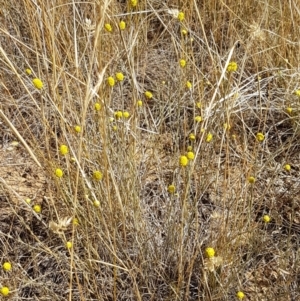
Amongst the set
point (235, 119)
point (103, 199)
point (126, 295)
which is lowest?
point (126, 295)

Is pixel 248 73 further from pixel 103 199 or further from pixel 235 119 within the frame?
pixel 103 199

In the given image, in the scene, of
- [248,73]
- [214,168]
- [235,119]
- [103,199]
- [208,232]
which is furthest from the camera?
[248,73]

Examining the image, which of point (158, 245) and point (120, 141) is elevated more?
point (120, 141)

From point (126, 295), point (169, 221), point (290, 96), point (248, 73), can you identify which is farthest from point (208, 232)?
point (248, 73)

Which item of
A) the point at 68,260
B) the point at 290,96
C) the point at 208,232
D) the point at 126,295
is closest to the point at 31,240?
the point at 68,260

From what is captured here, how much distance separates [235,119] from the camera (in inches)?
63.9

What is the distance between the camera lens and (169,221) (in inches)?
47.3

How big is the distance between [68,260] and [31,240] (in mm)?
243

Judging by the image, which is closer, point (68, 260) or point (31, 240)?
point (68, 260)

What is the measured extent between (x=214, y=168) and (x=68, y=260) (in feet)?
1.51

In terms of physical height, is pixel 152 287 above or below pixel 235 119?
below

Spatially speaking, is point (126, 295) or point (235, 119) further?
point (235, 119)

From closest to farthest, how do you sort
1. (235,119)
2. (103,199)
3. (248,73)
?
1. (103,199)
2. (235,119)
3. (248,73)

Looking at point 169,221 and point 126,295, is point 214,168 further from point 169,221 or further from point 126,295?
point 126,295
